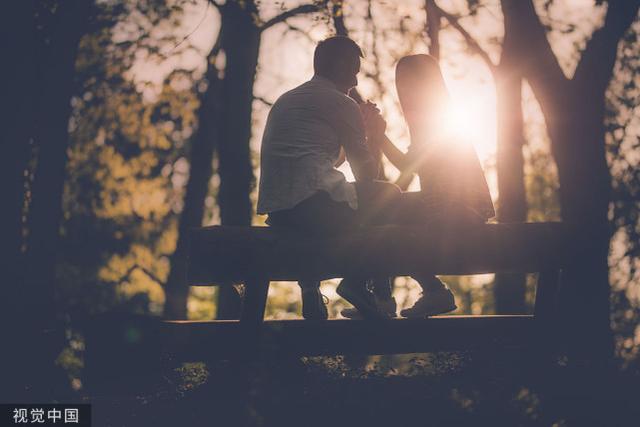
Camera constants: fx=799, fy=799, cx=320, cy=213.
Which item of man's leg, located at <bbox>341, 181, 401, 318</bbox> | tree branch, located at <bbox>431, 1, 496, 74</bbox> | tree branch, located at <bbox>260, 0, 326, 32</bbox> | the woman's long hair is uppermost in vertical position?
tree branch, located at <bbox>260, 0, 326, 32</bbox>

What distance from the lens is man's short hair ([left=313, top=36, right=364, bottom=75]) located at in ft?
16.6

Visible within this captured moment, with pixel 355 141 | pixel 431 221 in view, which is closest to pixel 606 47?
pixel 431 221

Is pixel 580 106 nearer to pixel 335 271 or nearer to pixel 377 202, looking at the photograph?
pixel 377 202

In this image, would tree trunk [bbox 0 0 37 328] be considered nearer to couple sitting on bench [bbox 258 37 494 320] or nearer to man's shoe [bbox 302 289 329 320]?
man's shoe [bbox 302 289 329 320]

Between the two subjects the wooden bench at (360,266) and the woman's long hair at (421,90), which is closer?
the wooden bench at (360,266)

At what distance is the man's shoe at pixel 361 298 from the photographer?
5.14 meters

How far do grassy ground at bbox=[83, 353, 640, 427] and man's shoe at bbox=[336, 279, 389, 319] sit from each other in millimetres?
564

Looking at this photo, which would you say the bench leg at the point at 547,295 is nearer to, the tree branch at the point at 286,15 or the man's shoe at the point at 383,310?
the man's shoe at the point at 383,310

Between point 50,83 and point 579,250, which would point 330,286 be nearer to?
point 50,83

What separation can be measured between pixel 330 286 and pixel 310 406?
11937 millimetres

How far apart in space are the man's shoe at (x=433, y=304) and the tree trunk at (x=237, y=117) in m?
5.96

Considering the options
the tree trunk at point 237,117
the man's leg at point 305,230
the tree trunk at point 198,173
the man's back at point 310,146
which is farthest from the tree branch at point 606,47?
the tree trunk at point 198,173

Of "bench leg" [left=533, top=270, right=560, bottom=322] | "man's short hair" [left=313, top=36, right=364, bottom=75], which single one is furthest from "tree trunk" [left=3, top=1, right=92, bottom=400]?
"bench leg" [left=533, top=270, right=560, bottom=322]

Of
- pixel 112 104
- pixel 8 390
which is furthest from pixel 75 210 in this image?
pixel 8 390
